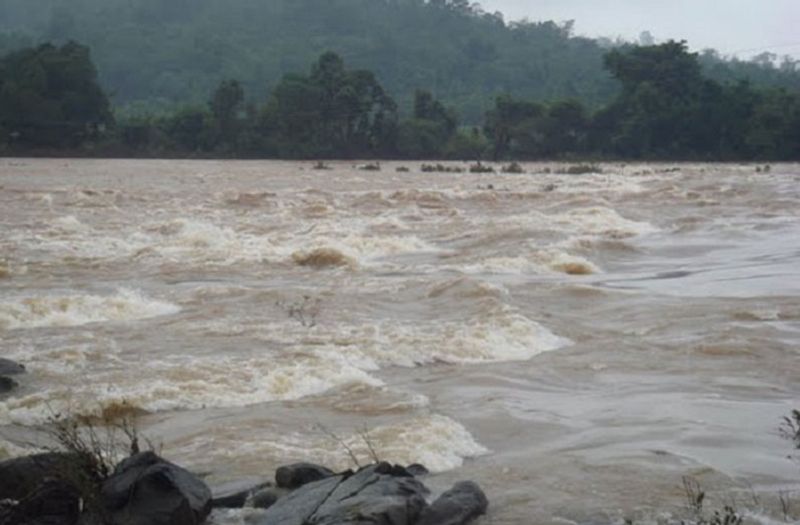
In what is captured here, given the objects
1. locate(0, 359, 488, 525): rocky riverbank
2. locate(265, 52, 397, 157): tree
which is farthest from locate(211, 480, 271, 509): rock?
locate(265, 52, 397, 157): tree

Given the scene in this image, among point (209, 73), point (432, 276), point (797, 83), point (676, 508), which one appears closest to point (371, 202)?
point (432, 276)

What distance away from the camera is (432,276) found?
49.5 feet

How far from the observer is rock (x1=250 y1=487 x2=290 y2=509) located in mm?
5316

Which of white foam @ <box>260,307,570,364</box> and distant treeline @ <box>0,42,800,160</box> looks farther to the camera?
distant treeline @ <box>0,42,800,160</box>

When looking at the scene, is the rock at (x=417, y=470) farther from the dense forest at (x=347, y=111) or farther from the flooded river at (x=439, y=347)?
the dense forest at (x=347, y=111)

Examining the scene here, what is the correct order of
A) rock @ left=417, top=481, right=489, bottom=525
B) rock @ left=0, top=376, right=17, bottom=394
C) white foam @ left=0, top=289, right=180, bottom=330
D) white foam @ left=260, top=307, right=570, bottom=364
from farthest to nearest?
1. white foam @ left=0, top=289, right=180, bottom=330
2. white foam @ left=260, top=307, right=570, bottom=364
3. rock @ left=0, top=376, right=17, bottom=394
4. rock @ left=417, top=481, right=489, bottom=525

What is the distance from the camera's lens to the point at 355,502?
475 cm

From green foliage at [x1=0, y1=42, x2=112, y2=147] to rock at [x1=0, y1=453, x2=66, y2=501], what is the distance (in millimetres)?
54169

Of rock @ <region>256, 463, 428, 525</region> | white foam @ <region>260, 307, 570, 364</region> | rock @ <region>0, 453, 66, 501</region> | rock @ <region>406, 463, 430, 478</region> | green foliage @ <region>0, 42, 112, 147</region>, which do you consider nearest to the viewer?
rock @ <region>256, 463, 428, 525</region>

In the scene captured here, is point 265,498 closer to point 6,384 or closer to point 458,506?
point 458,506

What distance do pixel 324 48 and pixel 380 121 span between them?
5754cm

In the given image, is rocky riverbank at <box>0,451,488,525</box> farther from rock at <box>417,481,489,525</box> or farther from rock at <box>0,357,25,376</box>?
rock at <box>0,357,25,376</box>

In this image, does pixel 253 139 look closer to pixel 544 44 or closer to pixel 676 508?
pixel 676 508

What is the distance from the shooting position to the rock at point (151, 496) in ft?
15.7
